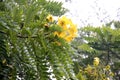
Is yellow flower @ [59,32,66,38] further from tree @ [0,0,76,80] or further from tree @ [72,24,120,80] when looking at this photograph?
tree @ [72,24,120,80]

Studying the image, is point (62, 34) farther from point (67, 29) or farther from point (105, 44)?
point (105, 44)

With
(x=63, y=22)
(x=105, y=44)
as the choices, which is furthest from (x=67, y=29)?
(x=105, y=44)

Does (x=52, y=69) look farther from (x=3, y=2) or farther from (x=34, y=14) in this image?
(x=3, y=2)

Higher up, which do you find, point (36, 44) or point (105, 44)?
point (105, 44)

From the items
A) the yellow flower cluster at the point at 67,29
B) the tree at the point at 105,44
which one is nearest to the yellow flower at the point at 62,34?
the yellow flower cluster at the point at 67,29

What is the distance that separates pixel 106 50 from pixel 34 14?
4656 millimetres

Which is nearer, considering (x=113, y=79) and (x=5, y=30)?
(x=5, y=30)

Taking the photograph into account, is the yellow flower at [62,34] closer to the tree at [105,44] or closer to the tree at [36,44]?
the tree at [36,44]

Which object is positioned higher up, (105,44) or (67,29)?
(105,44)

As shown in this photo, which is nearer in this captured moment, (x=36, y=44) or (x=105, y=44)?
(x=36, y=44)

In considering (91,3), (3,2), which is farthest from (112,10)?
(3,2)

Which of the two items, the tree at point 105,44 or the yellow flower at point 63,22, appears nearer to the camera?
the yellow flower at point 63,22

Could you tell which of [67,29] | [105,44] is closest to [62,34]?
[67,29]

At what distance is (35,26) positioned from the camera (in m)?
1.17
